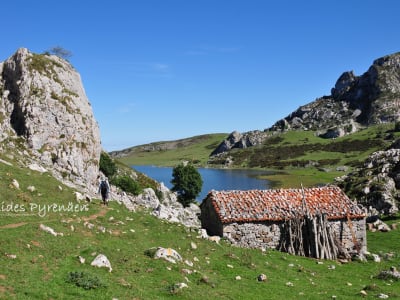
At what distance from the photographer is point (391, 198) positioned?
54.5 metres

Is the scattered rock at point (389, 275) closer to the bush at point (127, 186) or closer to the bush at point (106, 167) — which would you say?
the bush at point (127, 186)

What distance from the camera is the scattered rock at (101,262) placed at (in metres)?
16.7

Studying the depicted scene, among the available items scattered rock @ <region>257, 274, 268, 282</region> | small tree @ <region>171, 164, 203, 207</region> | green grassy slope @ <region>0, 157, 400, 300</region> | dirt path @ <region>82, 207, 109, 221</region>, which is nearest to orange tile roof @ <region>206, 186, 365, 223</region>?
green grassy slope @ <region>0, 157, 400, 300</region>

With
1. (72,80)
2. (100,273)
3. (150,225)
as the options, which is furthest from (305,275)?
(72,80)

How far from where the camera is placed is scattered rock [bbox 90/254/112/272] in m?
16.7

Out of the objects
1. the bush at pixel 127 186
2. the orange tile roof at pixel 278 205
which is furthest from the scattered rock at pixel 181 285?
the bush at pixel 127 186

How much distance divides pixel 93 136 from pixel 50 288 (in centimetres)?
5252

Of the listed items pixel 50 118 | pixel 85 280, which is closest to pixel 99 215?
pixel 85 280

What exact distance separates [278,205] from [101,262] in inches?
869

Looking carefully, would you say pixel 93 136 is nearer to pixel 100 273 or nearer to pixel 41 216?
pixel 41 216

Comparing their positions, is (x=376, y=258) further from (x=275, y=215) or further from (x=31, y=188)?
(x=31, y=188)

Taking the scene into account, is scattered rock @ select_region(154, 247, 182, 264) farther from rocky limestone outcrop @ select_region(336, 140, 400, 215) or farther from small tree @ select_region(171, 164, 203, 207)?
small tree @ select_region(171, 164, 203, 207)

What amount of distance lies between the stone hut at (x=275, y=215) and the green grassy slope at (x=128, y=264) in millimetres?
3442

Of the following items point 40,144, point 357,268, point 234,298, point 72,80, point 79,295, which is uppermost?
point 72,80
